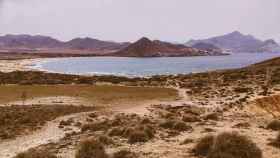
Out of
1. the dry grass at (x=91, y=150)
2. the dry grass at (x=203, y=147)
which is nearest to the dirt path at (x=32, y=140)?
the dry grass at (x=91, y=150)

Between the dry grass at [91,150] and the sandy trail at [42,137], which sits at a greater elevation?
the dry grass at [91,150]

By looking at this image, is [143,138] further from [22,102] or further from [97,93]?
[97,93]

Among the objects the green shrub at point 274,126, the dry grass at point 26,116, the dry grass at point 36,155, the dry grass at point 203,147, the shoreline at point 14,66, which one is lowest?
the shoreline at point 14,66

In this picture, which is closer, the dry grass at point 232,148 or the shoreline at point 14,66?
the dry grass at point 232,148

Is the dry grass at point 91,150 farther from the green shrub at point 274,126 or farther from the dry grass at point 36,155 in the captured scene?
the green shrub at point 274,126

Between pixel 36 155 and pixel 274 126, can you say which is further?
pixel 274 126

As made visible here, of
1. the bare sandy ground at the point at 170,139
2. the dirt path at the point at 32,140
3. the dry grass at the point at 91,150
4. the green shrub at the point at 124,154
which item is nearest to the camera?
the dry grass at the point at 91,150

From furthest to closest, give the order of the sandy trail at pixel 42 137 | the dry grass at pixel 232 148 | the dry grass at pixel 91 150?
1. the sandy trail at pixel 42 137
2. the dry grass at pixel 91 150
3. the dry grass at pixel 232 148

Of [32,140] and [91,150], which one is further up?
[91,150]

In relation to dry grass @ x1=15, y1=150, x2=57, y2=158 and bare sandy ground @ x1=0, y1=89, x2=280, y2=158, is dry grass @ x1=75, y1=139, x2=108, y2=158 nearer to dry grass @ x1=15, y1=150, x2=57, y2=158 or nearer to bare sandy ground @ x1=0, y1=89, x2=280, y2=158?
bare sandy ground @ x1=0, y1=89, x2=280, y2=158

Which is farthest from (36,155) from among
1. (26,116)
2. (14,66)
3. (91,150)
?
(14,66)

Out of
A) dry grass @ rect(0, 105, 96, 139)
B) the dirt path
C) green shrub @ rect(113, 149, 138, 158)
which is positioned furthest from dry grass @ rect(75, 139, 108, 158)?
dry grass @ rect(0, 105, 96, 139)

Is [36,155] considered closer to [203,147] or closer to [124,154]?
[124,154]

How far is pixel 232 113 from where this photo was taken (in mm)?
28516
